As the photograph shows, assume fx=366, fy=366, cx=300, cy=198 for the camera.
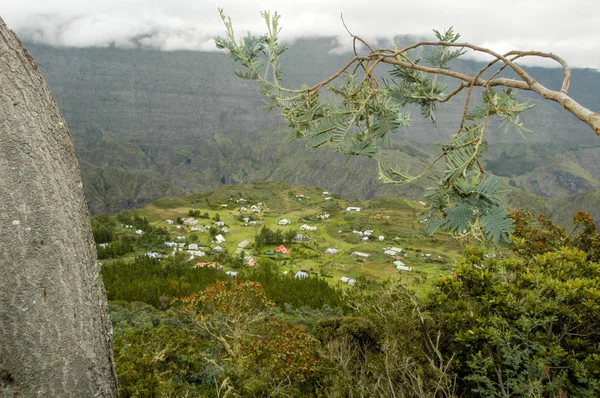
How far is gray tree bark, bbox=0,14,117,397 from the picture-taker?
144 cm

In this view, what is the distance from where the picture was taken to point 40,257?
1.48 meters

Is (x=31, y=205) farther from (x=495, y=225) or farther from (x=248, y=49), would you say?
(x=495, y=225)

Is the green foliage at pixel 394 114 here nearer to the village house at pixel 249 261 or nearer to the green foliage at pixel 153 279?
the green foliage at pixel 153 279

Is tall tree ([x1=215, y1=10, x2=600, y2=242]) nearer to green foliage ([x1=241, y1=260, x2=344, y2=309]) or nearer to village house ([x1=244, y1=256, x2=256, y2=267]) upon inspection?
green foliage ([x1=241, y1=260, x2=344, y2=309])

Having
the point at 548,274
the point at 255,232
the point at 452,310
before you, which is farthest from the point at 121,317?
the point at 255,232

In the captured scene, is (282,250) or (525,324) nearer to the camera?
(525,324)

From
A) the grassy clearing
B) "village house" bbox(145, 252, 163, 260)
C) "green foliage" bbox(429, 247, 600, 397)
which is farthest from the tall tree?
"village house" bbox(145, 252, 163, 260)

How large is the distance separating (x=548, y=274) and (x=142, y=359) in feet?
Answer: 22.3

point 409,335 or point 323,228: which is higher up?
point 409,335

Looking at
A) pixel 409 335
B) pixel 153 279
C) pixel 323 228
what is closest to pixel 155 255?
pixel 153 279

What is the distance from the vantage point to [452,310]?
241 inches

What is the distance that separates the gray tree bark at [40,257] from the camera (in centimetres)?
144

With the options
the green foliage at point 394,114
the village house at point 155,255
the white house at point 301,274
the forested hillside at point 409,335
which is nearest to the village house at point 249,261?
the white house at point 301,274

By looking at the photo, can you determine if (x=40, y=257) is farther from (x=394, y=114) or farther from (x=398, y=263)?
(x=398, y=263)
